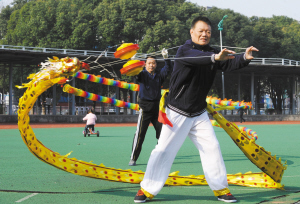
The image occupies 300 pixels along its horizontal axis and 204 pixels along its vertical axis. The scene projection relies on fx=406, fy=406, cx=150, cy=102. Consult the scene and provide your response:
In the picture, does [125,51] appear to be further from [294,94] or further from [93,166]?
[294,94]

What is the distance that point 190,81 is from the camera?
15.1 ft

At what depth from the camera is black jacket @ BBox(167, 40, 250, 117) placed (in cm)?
454

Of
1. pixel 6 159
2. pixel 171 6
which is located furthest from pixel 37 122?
pixel 6 159

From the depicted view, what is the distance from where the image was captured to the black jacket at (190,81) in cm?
454

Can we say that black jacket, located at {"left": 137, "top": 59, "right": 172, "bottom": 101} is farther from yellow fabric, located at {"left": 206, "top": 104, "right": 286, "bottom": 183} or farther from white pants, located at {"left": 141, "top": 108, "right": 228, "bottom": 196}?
white pants, located at {"left": 141, "top": 108, "right": 228, "bottom": 196}

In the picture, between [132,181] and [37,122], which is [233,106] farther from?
[37,122]

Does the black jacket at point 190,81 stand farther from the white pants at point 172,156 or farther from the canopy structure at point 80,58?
the canopy structure at point 80,58

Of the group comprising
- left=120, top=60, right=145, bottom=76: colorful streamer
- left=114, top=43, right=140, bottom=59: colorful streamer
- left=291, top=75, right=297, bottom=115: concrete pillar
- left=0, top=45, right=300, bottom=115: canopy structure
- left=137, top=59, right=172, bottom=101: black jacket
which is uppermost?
left=0, top=45, right=300, bottom=115: canopy structure

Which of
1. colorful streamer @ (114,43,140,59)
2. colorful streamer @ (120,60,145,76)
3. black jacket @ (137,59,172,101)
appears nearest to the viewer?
colorful streamer @ (120,60,145,76)

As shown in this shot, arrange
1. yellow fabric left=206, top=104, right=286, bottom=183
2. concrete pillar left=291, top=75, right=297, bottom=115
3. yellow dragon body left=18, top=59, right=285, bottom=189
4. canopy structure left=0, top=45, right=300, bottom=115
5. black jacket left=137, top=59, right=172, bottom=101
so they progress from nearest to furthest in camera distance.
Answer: yellow dragon body left=18, top=59, right=285, bottom=189 → yellow fabric left=206, top=104, right=286, bottom=183 → black jacket left=137, top=59, right=172, bottom=101 → canopy structure left=0, top=45, right=300, bottom=115 → concrete pillar left=291, top=75, right=297, bottom=115

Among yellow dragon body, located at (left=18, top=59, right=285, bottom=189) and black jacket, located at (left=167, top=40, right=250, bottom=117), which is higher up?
black jacket, located at (left=167, top=40, right=250, bottom=117)

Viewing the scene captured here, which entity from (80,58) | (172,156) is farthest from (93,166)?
(80,58)

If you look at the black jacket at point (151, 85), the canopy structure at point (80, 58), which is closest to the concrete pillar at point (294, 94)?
the canopy structure at point (80, 58)

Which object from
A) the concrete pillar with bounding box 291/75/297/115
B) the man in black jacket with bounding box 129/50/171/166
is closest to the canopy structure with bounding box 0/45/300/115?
the concrete pillar with bounding box 291/75/297/115
